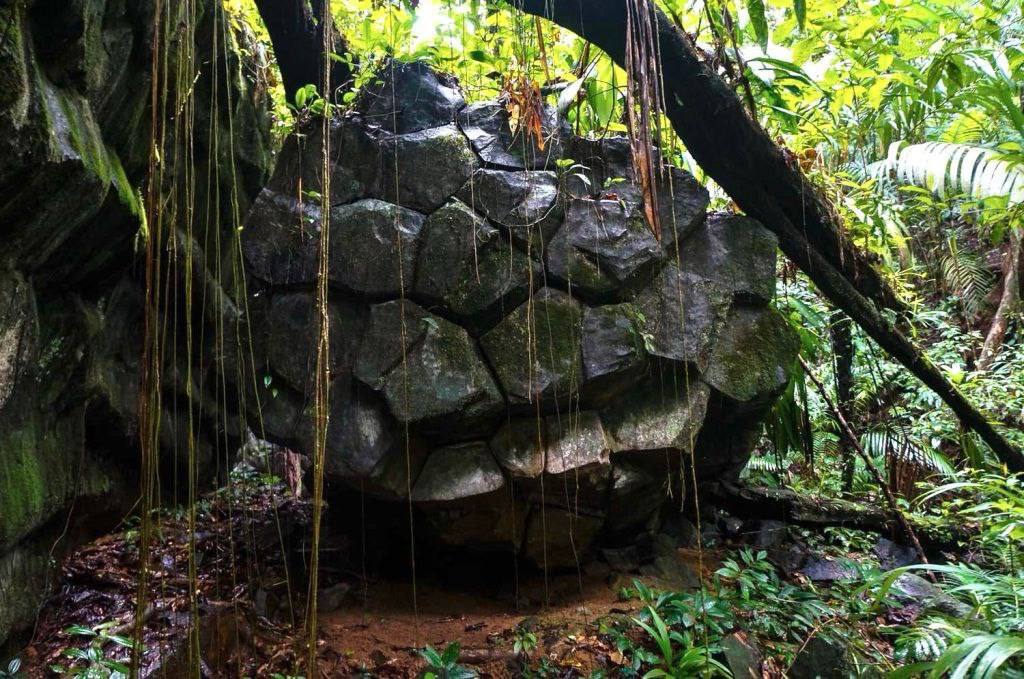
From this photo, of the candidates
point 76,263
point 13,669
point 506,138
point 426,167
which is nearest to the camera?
point 13,669

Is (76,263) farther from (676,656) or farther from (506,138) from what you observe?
(676,656)

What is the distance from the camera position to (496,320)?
363 centimetres

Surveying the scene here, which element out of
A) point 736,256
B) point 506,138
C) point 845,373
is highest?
point 506,138

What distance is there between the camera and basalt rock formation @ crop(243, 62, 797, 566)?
11.5 ft

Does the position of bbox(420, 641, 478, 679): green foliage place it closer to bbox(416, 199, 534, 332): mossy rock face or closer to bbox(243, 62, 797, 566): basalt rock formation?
bbox(243, 62, 797, 566): basalt rock formation

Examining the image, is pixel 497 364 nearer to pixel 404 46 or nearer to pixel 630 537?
pixel 630 537

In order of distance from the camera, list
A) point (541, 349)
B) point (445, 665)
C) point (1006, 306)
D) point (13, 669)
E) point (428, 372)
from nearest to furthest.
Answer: point (13, 669) < point (445, 665) < point (428, 372) < point (541, 349) < point (1006, 306)

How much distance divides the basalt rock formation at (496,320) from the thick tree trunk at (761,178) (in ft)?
1.00

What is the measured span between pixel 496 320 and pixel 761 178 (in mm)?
1962

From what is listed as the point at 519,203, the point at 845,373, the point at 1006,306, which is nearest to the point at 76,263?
the point at 519,203

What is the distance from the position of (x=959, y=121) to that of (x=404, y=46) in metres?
4.08

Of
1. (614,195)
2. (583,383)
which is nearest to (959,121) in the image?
(614,195)

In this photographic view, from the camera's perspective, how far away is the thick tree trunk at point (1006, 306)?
25.1ft

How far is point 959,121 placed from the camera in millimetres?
Answer: 4770
